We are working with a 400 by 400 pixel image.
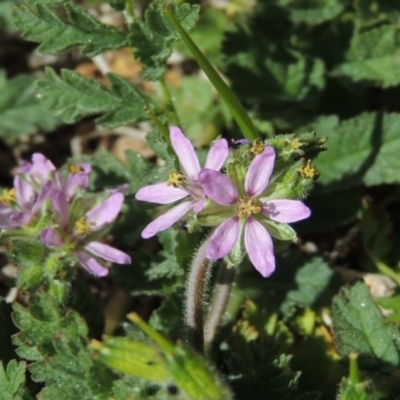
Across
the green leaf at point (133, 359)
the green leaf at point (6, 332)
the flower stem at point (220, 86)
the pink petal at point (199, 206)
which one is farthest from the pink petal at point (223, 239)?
the green leaf at point (6, 332)

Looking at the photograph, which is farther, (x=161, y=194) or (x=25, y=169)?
(x=25, y=169)

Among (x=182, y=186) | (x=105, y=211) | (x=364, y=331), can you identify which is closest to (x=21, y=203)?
(x=105, y=211)

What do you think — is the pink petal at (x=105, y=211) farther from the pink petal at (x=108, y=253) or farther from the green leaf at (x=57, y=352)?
the green leaf at (x=57, y=352)

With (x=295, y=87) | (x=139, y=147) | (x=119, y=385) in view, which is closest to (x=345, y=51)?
(x=295, y=87)

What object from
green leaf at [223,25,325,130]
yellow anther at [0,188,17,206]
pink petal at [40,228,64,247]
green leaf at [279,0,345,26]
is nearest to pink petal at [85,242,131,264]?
pink petal at [40,228,64,247]

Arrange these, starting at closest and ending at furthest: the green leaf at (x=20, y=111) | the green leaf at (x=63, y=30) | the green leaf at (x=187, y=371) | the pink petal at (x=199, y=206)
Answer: the green leaf at (x=187, y=371) < the pink petal at (x=199, y=206) < the green leaf at (x=63, y=30) < the green leaf at (x=20, y=111)

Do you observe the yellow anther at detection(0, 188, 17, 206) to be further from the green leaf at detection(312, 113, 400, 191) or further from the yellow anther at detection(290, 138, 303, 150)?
the green leaf at detection(312, 113, 400, 191)

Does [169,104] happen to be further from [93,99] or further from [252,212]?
[252,212]
